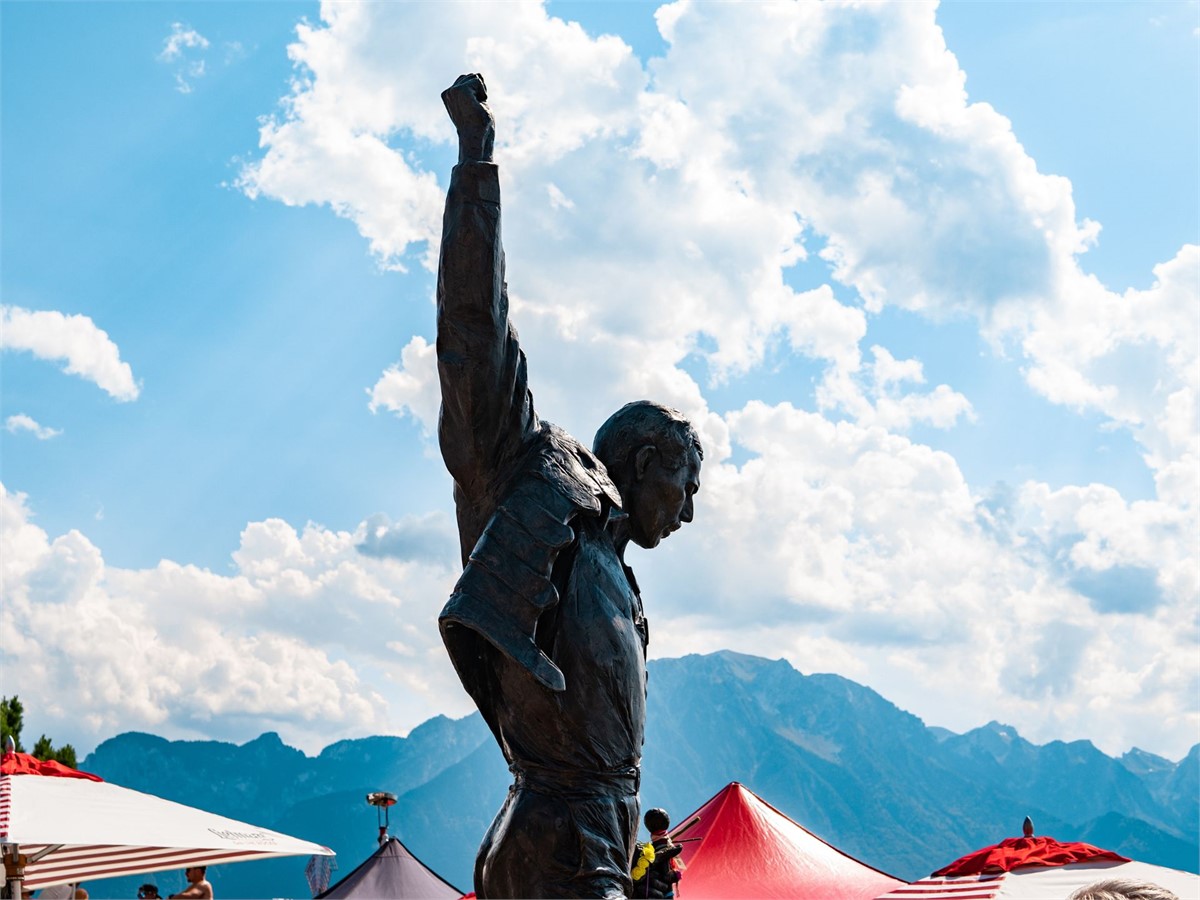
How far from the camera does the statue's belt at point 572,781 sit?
12.8ft

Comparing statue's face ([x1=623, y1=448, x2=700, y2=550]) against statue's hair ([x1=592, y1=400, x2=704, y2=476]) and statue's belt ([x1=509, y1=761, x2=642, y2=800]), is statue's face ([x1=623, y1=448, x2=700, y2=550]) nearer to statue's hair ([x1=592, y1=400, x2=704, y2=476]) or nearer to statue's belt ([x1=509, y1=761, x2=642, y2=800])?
statue's hair ([x1=592, y1=400, x2=704, y2=476])

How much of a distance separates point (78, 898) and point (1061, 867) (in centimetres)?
855

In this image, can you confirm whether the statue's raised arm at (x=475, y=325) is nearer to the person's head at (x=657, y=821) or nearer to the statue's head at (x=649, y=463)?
the statue's head at (x=649, y=463)

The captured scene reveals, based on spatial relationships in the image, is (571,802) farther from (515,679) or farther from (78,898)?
(78,898)

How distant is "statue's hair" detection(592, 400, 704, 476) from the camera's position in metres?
4.50

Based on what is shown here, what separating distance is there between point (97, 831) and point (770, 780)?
178m

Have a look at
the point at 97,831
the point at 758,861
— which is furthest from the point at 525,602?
the point at 758,861

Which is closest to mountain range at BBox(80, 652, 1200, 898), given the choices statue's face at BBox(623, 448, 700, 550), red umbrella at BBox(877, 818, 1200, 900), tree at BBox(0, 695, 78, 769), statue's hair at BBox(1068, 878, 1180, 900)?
tree at BBox(0, 695, 78, 769)

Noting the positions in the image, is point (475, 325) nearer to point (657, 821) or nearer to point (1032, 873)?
point (657, 821)

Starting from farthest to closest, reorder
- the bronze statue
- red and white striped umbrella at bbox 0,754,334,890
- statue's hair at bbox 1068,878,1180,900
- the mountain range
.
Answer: the mountain range, red and white striped umbrella at bbox 0,754,334,890, the bronze statue, statue's hair at bbox 1068,878,1180,900

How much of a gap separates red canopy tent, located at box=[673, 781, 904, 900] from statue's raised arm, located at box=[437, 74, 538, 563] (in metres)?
9.49

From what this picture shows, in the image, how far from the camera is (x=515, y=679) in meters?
3.97

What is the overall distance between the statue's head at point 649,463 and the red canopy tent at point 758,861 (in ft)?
29.6

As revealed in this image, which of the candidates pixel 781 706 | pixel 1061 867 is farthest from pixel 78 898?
pixel 781 706
